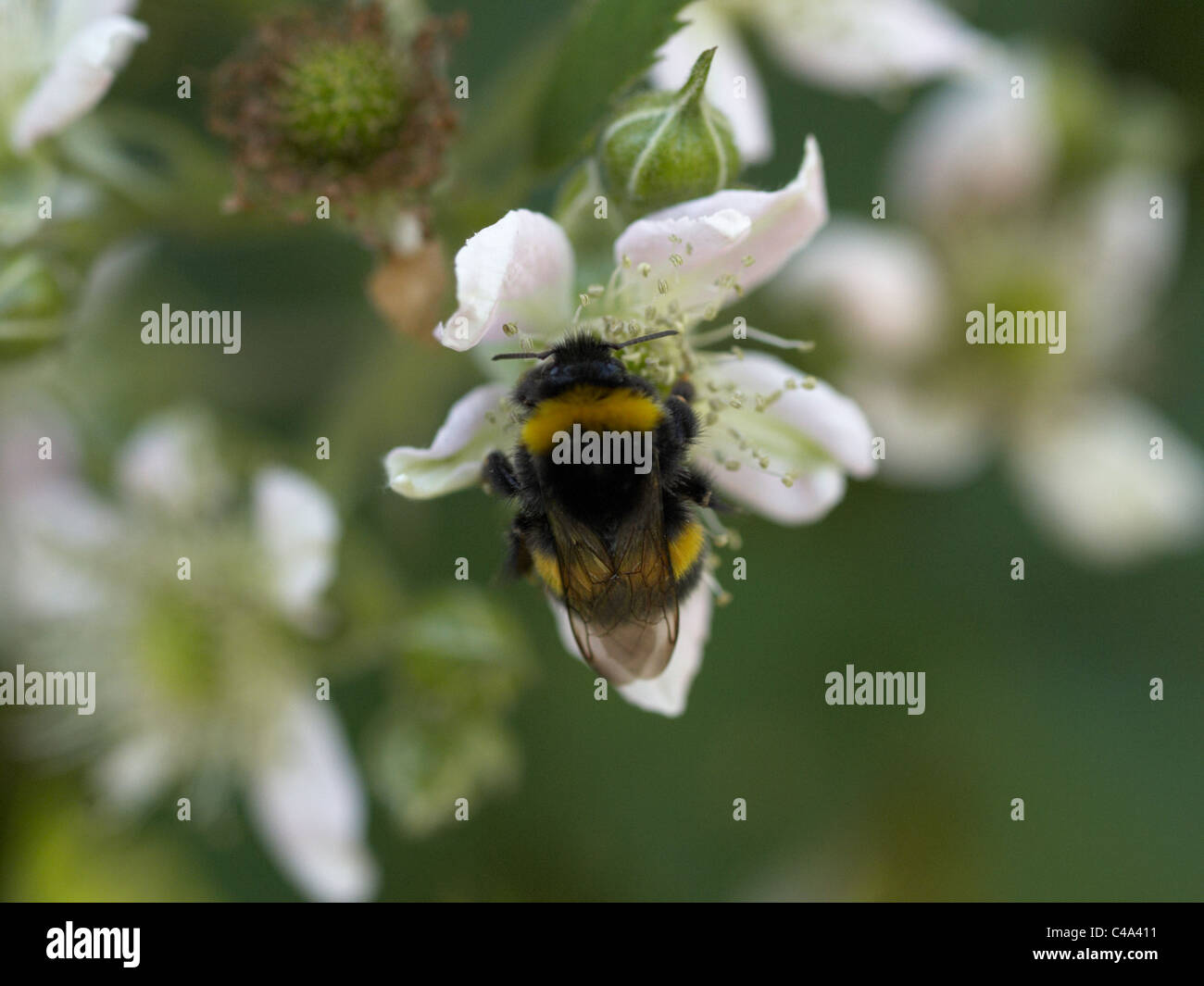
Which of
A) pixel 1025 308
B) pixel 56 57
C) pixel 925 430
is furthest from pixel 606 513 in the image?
pixel 1025 308

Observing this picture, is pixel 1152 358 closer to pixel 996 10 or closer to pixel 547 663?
pixel 996 10

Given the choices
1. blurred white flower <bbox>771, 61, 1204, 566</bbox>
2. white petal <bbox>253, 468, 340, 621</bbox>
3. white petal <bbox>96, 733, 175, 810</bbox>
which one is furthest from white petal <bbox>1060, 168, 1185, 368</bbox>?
white petal <bbox>96, 733, 175, 810</bbox>

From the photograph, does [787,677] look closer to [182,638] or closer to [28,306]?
[182,638]

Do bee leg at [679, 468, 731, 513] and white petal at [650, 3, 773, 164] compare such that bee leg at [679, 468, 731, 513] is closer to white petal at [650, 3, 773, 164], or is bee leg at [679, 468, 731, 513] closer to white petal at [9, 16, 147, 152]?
white petal at [650, 3, 773, 164]

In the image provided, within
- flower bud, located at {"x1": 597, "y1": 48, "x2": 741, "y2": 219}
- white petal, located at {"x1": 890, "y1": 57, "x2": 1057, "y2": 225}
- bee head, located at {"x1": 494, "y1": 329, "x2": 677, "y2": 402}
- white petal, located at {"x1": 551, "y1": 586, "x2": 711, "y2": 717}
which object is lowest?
white petal, located at {"x1": 551, "y1": 586, "x2": 711, "y2": 717}

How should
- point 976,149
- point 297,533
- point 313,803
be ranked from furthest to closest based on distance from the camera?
point 976,149, point 313,803, point 297,533

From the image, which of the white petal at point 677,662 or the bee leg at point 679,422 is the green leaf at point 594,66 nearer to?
the bee leg at point 679,422
